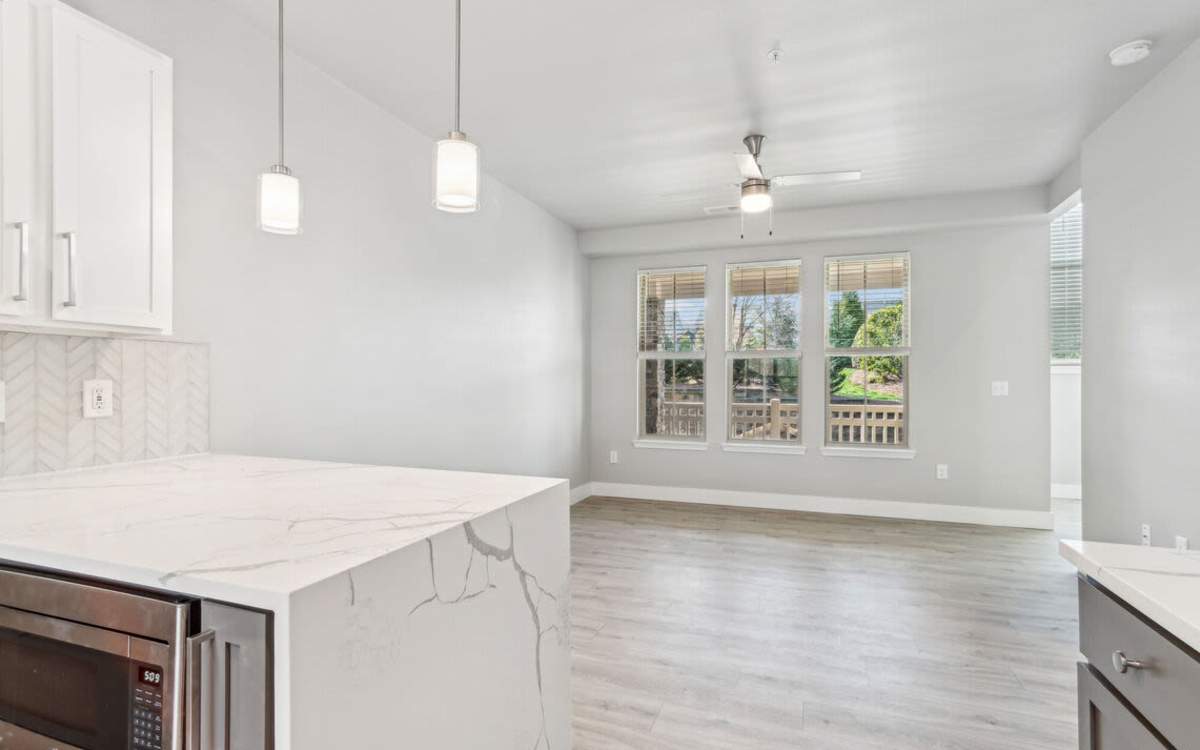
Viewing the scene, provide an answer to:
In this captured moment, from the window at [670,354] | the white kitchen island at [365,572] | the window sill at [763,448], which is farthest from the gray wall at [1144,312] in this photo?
the window at [670,354]

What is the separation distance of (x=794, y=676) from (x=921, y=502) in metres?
3.42

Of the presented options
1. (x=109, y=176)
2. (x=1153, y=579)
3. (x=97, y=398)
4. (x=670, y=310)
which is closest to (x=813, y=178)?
(x=670, y=310)

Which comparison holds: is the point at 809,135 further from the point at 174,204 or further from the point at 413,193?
the point at 174,204

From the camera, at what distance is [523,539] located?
4.74ft

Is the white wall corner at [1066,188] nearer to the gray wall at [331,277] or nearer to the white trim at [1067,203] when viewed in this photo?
the white trim at [1067,203]

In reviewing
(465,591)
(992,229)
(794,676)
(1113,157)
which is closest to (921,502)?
(992,229)

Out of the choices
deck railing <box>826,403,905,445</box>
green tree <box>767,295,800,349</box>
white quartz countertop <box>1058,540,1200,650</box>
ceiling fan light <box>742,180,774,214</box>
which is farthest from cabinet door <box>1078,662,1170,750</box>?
green tree <box>767,295,800,349</box>

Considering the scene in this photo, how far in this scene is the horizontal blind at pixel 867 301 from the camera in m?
5.41

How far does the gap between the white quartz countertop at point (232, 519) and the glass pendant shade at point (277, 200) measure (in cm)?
80

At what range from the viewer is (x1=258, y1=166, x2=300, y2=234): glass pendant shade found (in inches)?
76.2

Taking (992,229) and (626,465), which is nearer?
(992,229)

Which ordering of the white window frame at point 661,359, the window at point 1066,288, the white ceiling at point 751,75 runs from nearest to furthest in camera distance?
the white ceiling at point 751,75 < the white window frame at point 661,359 < the window at point 1066,288

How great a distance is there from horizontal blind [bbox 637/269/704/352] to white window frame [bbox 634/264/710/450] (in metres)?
0.01

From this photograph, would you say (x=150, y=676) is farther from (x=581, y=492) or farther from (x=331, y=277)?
(x=581, y=492)
